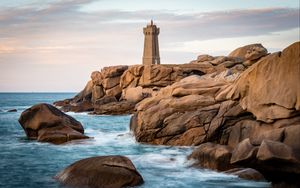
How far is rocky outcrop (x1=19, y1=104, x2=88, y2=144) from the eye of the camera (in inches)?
1008

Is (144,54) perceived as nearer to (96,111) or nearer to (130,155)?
(96,111)

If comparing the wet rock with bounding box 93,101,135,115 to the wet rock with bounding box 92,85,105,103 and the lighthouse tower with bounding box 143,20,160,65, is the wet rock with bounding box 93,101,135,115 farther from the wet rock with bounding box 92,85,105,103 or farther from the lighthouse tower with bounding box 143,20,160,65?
the lighthouse tower with bounding box 143,20,160,65

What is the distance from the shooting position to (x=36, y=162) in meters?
19.7

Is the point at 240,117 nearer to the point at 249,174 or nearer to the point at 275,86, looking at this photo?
the point at 275,86

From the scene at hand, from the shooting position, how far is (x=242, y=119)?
69.1 feet

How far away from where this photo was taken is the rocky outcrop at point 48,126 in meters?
25.6

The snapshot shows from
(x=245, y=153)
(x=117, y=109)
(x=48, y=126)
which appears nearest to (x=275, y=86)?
(x=245, y=153)

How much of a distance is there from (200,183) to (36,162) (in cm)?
832

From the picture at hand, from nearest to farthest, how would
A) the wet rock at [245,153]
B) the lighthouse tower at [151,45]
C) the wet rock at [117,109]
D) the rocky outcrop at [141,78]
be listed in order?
the wet rock at [245,153] → the wet rock at [117,109] → the rocky outcrop at [141,78] → the lighthouse tower at [151,45]

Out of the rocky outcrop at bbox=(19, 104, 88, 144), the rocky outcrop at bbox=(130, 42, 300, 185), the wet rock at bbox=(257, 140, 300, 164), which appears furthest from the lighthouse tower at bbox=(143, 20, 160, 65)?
the wet rock at bbox=(257, 140, 300, 164)

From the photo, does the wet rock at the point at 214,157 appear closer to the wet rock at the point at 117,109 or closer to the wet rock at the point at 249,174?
the wet rock at the point at 249,174

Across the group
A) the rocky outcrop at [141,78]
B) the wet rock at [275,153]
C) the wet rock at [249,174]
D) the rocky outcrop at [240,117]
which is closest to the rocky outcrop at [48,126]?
the rocky outcrop at [240,117]

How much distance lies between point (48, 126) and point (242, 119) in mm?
11881

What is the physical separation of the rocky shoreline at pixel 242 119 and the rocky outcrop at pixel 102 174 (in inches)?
131
